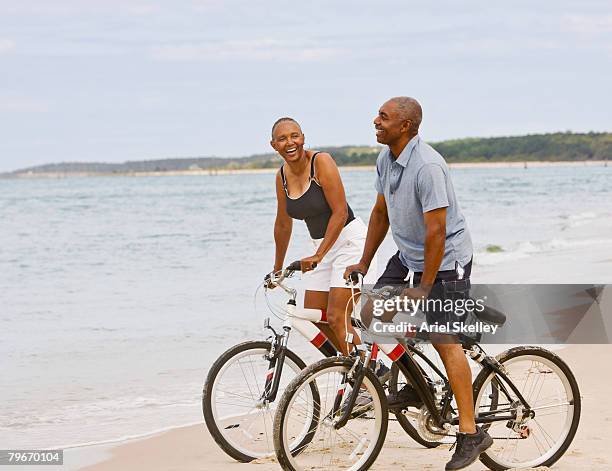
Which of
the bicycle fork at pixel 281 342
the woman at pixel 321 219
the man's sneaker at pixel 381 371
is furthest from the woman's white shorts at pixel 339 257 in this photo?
the man's sneaker at pixel 381 371

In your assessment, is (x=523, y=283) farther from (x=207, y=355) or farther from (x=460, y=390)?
(x=460, y=390)

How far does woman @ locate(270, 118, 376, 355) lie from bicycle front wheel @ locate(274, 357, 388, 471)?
1.49ft

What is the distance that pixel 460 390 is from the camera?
181 inches

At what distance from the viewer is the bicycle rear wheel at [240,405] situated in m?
5.19

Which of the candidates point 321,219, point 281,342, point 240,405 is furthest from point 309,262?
point 240,405

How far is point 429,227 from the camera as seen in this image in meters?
4.36

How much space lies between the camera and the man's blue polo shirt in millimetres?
4371

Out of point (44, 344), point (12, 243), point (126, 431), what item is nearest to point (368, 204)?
point (12, 243)

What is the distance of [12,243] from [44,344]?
17.9m

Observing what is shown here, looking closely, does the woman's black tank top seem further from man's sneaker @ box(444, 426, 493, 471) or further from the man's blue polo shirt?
man's sneaker @ box(444, 426, 493, 471)

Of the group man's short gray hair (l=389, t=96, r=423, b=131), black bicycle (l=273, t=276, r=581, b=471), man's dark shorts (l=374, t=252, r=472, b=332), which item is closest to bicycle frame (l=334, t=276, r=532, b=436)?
black bicycle (l=273, t=276, r=581, b=471)

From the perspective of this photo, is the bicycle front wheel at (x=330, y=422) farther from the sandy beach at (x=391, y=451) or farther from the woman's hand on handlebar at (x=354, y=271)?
the woman's hand on handlebar at (x=354, y=271)

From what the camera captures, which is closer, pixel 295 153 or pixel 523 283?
pixel 295 153

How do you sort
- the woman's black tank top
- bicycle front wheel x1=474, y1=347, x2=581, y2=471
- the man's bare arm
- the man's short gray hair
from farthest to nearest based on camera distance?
1. the woman's black tank top
2. bicycle front wheel x1=474, y1=347, x2=581, y2=471
3. the man's short gray hair
4. the man's bare arm
